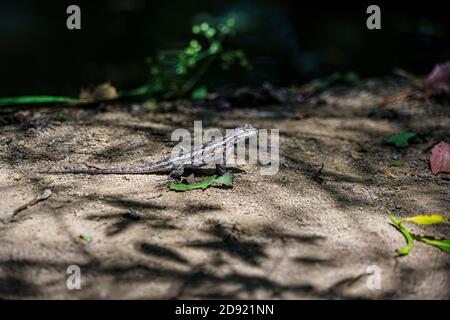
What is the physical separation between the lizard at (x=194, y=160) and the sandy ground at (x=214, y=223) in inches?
3.5

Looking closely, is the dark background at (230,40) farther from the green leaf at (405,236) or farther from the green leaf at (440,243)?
the green leaf at (440,243)

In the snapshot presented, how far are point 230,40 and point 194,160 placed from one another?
6207 mm

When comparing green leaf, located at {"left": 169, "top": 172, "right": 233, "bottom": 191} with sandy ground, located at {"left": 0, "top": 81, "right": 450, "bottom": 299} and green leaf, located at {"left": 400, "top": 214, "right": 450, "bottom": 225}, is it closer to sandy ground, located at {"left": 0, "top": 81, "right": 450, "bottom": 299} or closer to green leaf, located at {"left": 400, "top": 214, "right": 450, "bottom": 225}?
sandy ground, located at {"left": 0, "top": 81, "right": 450, "bottom": 299}

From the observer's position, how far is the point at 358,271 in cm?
313

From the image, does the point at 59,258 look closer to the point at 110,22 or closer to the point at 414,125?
the point at 414,125

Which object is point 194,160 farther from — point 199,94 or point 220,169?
point 199,94

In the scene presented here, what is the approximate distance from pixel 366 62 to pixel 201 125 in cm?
536

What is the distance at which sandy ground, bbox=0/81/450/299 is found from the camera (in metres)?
3.00

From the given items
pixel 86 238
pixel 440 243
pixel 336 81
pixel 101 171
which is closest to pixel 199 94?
pixel 336 81

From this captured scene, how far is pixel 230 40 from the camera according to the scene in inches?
401

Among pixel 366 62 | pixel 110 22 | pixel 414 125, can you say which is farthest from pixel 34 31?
pixel 414 125

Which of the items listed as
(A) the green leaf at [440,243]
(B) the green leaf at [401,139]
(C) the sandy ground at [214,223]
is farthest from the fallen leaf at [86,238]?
(B) the green leaf at [401,139]

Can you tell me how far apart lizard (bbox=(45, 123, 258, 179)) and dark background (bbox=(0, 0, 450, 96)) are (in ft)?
12.6
